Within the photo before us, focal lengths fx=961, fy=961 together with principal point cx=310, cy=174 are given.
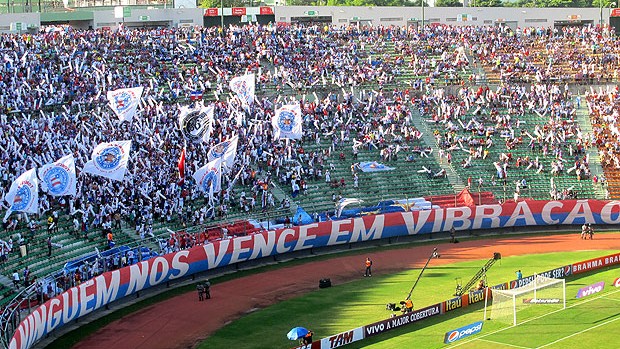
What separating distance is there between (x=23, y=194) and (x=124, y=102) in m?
15.5

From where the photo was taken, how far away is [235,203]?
204 feet

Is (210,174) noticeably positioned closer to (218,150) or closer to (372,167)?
(218,150)

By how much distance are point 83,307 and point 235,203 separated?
18451mm

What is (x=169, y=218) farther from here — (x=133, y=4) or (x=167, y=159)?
(x=133, y=4)

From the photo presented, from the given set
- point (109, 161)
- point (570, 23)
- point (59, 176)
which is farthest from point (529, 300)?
point (570, 23)

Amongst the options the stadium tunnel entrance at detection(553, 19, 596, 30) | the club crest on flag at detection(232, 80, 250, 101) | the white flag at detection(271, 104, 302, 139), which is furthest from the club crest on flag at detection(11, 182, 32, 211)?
the stadium tunnel entrance at detection(553, 19, 596, 30)

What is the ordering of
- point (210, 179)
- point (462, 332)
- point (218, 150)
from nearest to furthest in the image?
point (462, 332) → point (210, 179) → point (218, 150)

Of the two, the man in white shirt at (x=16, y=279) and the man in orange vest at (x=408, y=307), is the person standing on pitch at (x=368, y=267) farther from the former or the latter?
the man in white shirt at (x=16, y=279)

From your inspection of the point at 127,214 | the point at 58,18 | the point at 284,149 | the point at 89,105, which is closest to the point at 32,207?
the point at 127,214

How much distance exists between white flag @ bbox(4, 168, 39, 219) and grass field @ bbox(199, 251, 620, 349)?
11303mm

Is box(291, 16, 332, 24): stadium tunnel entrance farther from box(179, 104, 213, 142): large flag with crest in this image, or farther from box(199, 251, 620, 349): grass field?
box(199, 251, 620, 349): grass field

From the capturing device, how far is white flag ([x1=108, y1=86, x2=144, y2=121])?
60562mm

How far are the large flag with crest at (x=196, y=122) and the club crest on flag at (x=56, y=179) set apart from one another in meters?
12.8

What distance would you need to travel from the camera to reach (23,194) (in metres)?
46.5
